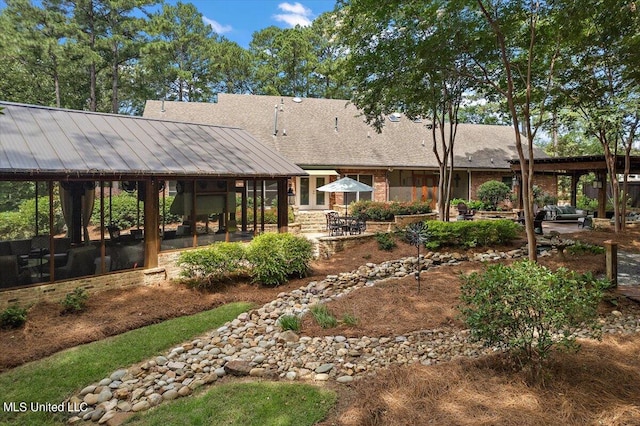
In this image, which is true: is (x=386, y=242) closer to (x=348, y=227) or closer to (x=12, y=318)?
(x=348, y=227)

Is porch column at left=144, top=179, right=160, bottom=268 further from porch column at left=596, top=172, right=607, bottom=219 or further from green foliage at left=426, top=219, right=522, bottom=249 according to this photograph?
porch column at left=596, top=172, right=607, bottom=219

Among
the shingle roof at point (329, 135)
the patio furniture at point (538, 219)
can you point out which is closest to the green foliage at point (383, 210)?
the patio furniture at point (538, 219)

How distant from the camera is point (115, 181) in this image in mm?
8680

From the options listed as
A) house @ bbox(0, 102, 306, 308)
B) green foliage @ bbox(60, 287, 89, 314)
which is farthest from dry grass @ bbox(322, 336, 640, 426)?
house @ bbox(0, 102, 306, 308)

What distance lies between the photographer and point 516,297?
12.9 ft

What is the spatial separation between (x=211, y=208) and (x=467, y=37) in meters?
7.75

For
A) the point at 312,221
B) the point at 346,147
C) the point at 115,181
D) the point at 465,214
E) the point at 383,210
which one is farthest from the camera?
the point at 346,147

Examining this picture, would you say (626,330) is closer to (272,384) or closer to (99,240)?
(272,384)

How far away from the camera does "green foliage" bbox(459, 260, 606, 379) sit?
3.85 metres

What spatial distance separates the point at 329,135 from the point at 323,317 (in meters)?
16.6

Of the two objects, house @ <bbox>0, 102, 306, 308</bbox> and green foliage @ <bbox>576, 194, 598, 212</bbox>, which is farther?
green foliage @ <bbox>576, 194, 598, 212</bbox>

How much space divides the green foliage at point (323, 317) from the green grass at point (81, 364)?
1.68m

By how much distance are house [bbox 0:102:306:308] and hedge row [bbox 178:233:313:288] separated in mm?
1102

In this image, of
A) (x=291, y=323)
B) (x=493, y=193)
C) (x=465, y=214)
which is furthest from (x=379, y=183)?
(x=291, y=323)
